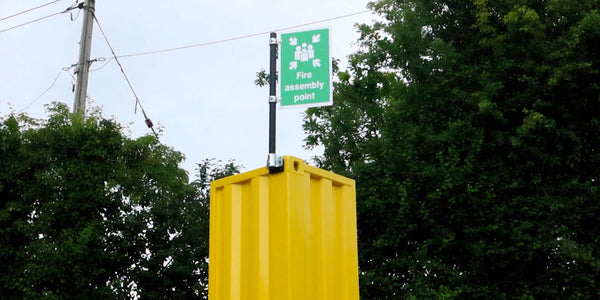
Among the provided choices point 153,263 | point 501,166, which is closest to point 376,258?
point 501,166

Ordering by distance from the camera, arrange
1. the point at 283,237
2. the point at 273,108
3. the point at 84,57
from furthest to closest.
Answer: the point at 84,57
the point at 273,108
the point at 283,237

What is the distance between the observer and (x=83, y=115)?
12.5 metres

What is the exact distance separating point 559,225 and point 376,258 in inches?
124

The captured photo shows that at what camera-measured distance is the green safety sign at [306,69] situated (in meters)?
4.75

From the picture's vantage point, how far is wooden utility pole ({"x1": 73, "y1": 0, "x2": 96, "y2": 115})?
43.3 ft

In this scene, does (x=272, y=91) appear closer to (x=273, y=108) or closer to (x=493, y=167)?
(x=273, y=108)

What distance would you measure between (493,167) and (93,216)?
7295 mm

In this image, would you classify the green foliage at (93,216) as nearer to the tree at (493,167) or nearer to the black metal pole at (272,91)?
the tree at (493,167)

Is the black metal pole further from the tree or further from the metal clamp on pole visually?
the tree

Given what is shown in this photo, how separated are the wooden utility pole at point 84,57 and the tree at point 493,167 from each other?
18.0ft

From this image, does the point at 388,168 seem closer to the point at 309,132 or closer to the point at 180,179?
the point at 309,132

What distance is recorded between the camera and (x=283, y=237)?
13.7 ft

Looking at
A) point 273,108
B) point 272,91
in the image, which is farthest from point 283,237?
point 272,91

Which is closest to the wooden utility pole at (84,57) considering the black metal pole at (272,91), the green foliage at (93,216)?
the green foliage at (93,216)
